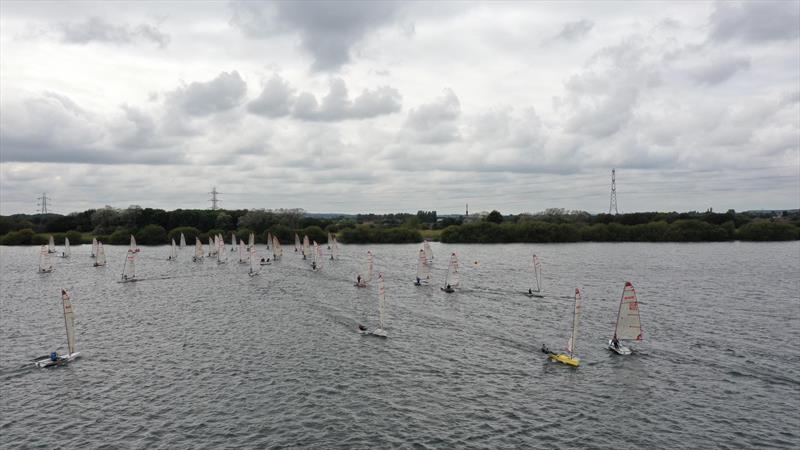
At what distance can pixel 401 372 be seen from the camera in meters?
38.7

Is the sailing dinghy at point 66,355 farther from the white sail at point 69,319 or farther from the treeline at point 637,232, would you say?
the treeline at point 637,232

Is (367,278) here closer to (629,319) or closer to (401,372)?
(401,372)

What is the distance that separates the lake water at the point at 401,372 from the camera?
29.3m

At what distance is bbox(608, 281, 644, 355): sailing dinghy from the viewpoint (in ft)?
140

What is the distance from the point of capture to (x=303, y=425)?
98.6 feet

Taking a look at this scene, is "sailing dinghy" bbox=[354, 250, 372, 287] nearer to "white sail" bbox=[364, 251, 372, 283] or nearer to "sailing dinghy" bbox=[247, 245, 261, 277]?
"white sail" bbox=[364, 251, 372, 283]

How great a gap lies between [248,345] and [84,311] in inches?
1134

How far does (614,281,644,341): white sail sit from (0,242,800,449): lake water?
A: 1615 mm

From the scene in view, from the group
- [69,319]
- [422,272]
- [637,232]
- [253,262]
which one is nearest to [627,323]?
[422,272]

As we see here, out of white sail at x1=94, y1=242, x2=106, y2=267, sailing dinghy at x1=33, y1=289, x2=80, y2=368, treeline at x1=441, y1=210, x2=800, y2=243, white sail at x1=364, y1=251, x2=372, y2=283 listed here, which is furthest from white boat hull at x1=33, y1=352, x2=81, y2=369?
treeline at x1=441, y1=210, x2=800, y2=243

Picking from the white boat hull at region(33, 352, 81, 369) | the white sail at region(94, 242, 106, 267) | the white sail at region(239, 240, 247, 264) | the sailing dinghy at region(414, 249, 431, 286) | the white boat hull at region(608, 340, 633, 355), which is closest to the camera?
the white boat hull at region(33, 352, 81, 369)

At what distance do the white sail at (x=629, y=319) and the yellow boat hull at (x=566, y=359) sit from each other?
536 centimetres

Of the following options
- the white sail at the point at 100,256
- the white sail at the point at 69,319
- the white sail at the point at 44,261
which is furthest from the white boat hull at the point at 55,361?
the white sail at the point at 100,256

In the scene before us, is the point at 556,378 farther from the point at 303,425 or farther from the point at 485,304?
the point at 485,304
